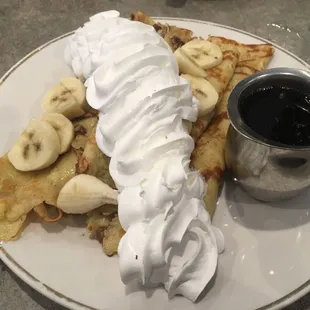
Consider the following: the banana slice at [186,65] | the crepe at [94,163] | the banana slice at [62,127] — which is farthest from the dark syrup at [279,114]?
the banana slice at [62,127]

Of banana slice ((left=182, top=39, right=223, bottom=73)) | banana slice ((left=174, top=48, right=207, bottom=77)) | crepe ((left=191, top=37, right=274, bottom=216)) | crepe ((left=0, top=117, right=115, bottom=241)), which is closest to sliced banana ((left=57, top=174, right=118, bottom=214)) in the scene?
crepe ((left=0, top=117, right=115, bottom=241))

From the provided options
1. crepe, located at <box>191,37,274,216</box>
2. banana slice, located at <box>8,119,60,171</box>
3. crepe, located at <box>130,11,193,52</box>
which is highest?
crepe, located at <box>130,11,193,52</box>

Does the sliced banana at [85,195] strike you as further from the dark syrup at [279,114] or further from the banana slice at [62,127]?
the dark syrup at [279,114]

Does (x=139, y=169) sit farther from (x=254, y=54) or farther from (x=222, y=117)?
(x=254, y=54)

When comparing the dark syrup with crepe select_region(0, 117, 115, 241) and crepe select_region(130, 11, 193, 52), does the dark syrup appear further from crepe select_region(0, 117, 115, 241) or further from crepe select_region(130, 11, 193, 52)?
crepe select_region(130, 11, 193, 52)

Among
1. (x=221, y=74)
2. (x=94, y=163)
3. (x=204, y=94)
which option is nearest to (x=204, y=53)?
(x=221, y=74)

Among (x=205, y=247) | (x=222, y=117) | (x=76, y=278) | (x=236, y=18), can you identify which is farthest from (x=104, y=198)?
(x=236, y=18)
